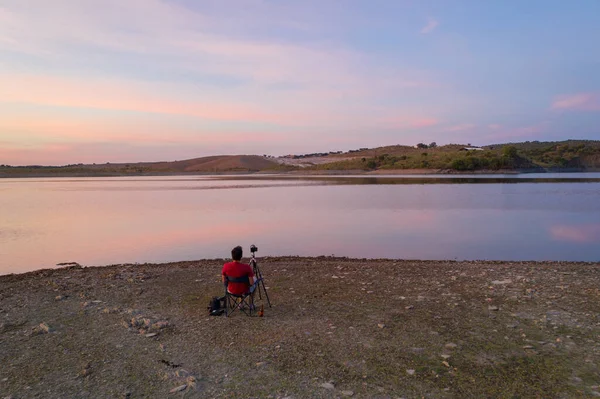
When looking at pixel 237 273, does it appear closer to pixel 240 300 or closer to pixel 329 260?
pixel 240 300

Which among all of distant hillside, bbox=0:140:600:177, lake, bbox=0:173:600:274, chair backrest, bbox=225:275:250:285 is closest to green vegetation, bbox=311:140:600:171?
distant hillside, bbox=0:140:600:177

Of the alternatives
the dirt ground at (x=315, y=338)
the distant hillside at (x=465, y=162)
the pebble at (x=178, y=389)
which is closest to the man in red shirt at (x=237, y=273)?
the dirt ground at (x=315, y=338)

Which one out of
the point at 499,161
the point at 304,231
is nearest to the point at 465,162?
the point at 499,161

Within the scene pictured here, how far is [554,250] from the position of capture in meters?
16.0

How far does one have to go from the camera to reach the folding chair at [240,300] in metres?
7.97

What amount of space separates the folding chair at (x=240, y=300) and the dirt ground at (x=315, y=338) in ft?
1.06

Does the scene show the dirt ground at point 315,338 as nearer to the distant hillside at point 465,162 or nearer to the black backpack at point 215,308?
the black backpack at point 215,308

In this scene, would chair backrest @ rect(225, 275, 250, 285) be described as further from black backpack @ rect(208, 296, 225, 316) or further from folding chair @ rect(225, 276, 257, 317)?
black backpack @ rect(208, 296, 225, 316)

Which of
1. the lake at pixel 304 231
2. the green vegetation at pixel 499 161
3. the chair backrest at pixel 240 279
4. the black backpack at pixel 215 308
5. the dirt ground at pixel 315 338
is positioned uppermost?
the green vegetation at pixel 499 161

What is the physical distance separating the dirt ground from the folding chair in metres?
0.32

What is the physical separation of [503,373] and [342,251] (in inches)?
426

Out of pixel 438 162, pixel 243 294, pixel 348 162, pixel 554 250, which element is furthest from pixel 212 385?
pixel 348 162

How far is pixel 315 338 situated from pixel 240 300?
2.15m

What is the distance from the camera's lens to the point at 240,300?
8.55m
